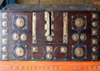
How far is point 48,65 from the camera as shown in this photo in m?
1.60

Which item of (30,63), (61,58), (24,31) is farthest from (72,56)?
(24,31)

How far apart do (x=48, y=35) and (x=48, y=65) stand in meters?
0.54

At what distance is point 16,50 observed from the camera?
62.8 inches

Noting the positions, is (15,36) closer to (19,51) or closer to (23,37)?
(23,37)

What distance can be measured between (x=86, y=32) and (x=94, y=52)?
1.27 feet

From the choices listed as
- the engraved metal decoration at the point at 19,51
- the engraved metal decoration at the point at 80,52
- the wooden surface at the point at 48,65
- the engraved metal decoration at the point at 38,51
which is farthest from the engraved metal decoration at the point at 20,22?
the engraved metal decoration at the point at 80,52

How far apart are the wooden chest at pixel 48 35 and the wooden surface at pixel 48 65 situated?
7cm

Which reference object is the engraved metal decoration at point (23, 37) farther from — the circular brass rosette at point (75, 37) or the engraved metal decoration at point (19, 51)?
the circular brass rosette at point (75, 37)

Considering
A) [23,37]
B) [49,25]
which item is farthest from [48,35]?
[23,37]

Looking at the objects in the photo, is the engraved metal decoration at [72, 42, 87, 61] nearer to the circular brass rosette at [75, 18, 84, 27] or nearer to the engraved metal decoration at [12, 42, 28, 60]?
the circular brass rosette at [75, 18, 84, 27]

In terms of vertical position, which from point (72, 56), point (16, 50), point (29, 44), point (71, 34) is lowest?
point (72, 56)

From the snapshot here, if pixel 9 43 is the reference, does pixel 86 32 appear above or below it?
above

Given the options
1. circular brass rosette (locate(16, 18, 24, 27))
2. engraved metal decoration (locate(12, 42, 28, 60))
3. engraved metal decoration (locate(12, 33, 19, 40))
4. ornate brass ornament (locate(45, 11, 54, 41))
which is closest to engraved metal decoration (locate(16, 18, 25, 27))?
circular brass rosette (locate(16, 18, 24, 27))

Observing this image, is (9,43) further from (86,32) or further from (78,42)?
(86,32)
